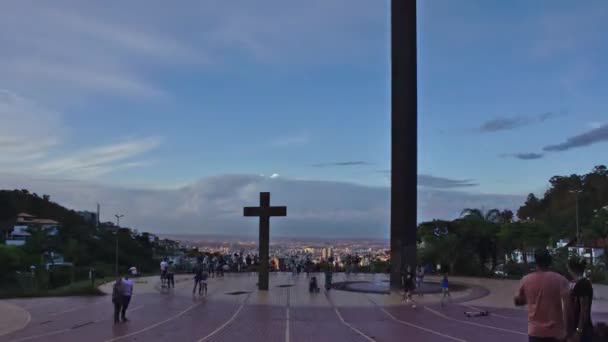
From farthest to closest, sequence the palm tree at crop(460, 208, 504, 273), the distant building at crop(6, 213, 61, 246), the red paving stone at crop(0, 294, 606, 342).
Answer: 1. the distant building at crop(6, 213, 61, 246)
2. the palm tree at crop(460, 208, 504, 273)
3. the red paving stone at crop(0, 294, 606, 342)

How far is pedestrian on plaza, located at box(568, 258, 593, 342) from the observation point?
22.9 feet

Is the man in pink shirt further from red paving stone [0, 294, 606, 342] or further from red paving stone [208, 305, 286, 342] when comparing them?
red paving stone [208, 305, 286, 342]

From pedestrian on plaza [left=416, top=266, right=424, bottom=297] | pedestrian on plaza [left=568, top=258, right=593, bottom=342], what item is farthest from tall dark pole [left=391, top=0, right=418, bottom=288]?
pedestrian on plaza [left=568, top=258, right=593, bottom=342]

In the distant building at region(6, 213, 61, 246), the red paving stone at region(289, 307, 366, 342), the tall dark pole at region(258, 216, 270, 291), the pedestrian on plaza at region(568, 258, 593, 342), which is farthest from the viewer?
the distant building at region(6, 213, 61, 246)

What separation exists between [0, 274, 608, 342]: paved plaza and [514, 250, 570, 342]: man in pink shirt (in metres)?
9.19

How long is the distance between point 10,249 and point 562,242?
74.6 meters

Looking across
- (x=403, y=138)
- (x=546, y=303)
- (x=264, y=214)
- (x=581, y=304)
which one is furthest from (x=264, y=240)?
(x=546, y=303)

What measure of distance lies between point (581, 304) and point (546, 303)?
778mm

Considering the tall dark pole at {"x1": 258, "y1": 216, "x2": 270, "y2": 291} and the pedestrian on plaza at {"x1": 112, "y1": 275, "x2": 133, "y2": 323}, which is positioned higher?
the tall dark pole at {"x1": 258, "y1": 216, "x2": 270, "y2": 291}

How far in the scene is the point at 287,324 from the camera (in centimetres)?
1841

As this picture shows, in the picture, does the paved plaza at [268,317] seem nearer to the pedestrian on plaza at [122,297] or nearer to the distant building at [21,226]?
the pedestrian on plaza at [122,297]

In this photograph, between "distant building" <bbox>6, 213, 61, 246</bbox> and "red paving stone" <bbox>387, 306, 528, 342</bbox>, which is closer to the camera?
"red paving stone" <bbox>387, 306, 528, 342</bbox>

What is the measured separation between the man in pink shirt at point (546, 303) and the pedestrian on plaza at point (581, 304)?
0.34 metres

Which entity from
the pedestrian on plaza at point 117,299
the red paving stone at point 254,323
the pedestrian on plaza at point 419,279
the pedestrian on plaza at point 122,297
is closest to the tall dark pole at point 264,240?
the red paving stone at point 254,323
